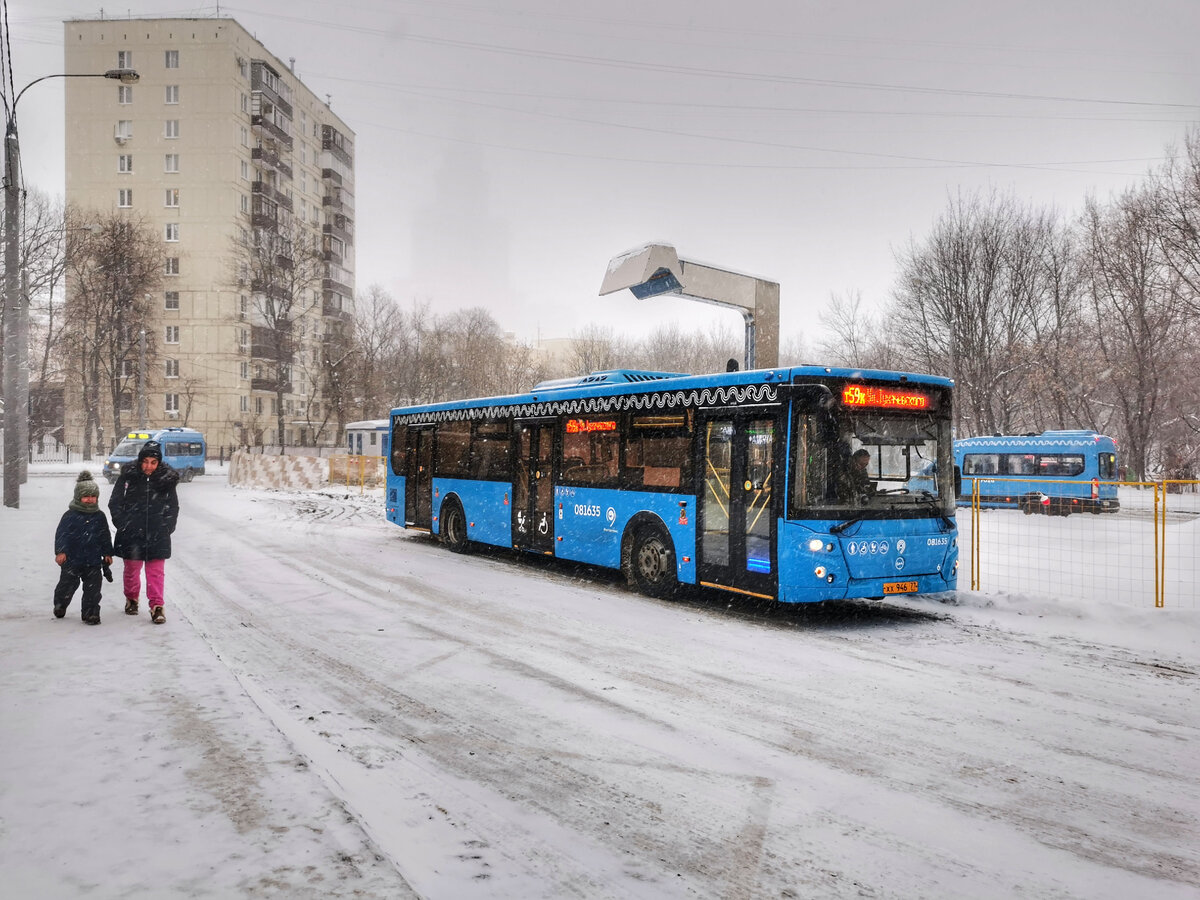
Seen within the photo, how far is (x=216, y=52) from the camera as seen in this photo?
5991 cm

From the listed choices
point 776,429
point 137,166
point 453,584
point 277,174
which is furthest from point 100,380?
point 776,429

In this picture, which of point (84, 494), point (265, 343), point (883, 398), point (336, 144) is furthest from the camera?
point (336, 144)

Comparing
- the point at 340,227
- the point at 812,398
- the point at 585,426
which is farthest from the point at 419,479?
the point at 340,227

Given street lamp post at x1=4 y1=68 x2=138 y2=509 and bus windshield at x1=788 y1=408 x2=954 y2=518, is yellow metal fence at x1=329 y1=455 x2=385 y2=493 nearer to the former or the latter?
street lamp post at x1=4 y1=68 x2=138 y2=509

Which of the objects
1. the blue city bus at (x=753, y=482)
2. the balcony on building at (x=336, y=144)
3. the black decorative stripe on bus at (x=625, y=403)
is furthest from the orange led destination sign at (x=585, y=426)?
the balcony on building at (x=336, y=144)

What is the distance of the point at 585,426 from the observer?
13.1m

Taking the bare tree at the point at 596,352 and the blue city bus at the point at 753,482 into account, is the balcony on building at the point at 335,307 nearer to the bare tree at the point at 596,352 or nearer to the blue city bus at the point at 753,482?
the bare tree at the point at 596,352

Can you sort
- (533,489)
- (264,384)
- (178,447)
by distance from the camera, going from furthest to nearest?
(264,384), (178,447), (533,489)

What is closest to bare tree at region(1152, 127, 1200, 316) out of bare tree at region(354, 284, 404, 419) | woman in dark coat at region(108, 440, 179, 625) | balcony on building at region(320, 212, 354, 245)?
woman in dark coat at region(108, 440, 179, 625)

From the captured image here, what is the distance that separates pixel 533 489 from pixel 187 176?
191 ft

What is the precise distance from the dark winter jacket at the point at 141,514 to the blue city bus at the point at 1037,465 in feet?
86.7

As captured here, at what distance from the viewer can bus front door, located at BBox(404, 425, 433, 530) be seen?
18.0m

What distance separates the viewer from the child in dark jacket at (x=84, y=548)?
27.8 feet

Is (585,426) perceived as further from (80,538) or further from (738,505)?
(80,538)
